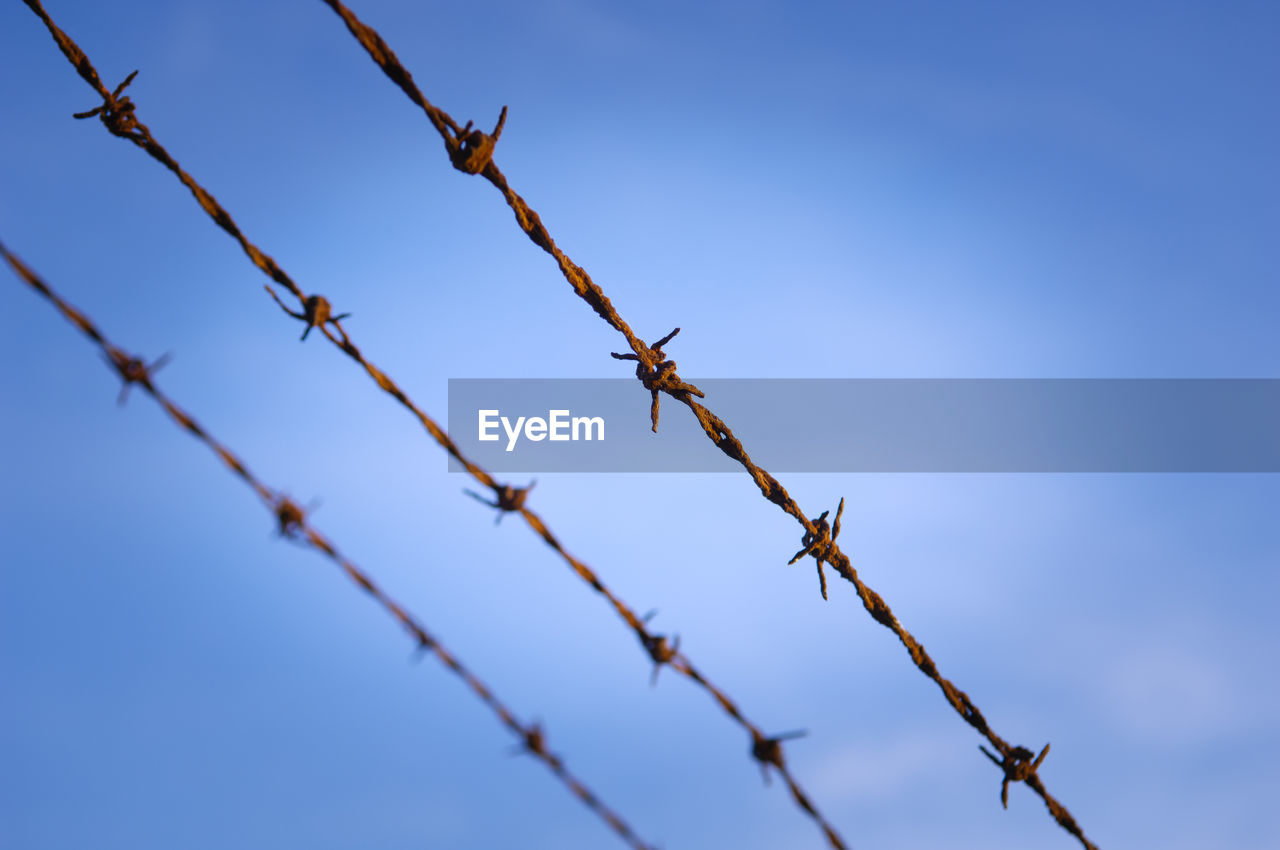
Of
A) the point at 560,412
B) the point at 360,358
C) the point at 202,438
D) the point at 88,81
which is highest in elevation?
the point at 560,412

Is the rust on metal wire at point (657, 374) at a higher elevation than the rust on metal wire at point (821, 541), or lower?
higher

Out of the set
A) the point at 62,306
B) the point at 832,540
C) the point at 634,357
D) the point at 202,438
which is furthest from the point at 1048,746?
the point at 62,306

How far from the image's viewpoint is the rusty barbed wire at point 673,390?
2.84 meters

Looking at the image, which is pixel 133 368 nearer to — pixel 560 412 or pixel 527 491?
pixel 527 491

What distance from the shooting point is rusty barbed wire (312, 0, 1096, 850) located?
2842mm

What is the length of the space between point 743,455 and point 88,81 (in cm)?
264

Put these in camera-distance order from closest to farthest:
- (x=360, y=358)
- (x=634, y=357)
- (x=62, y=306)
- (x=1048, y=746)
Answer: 1. (x=62, y=306)
2. (x=360, y=358)
3. (x=634, y=357)
4. (x=1048, y=746)

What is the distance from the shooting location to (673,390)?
11.7ft

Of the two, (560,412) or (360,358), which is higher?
(560,412)

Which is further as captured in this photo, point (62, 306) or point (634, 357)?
point (634, 357)

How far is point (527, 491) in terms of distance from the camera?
2764 mm

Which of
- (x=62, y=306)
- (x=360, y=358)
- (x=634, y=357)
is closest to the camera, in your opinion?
(x=62, y=306)

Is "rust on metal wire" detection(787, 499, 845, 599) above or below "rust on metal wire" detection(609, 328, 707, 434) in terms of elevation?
below

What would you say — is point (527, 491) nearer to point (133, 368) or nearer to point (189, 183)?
point (133, 368)
